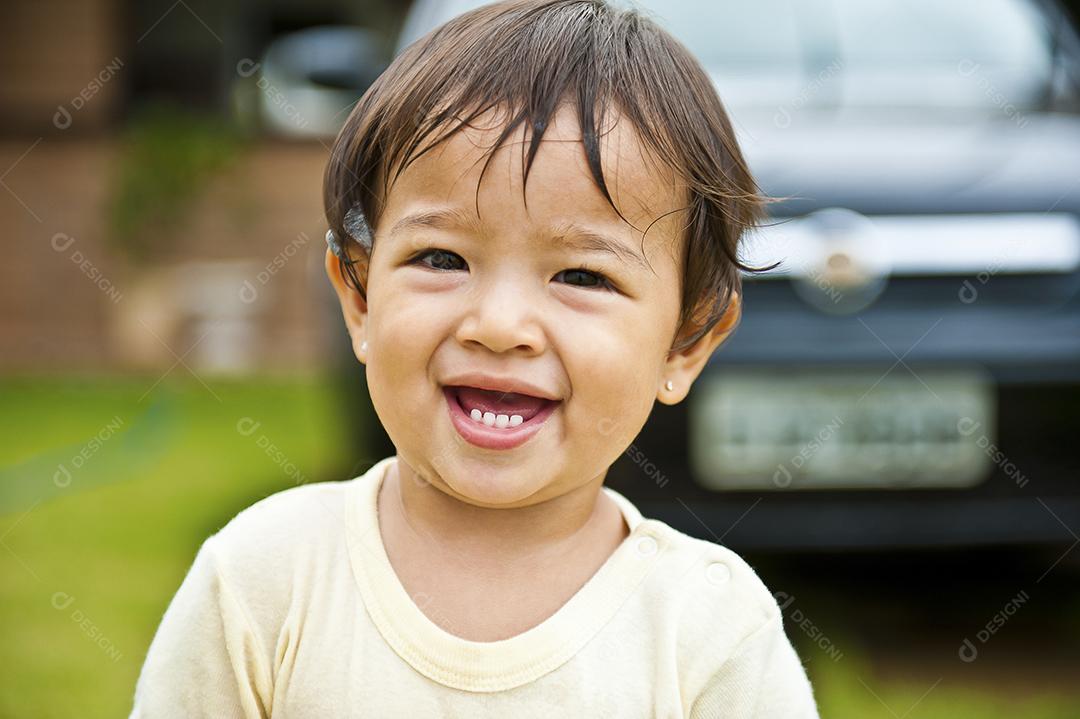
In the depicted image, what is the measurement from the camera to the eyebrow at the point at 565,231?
1441mm

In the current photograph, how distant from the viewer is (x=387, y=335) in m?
1.49

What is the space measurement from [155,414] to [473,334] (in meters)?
6.23

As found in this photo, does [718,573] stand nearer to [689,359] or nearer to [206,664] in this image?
[689,359]

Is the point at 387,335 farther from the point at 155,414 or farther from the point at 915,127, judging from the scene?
the point at 155,414

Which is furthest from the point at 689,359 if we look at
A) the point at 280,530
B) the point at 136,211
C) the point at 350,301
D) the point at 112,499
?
the point at 136,211

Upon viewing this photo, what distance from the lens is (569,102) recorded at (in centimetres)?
146

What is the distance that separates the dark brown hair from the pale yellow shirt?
35cm

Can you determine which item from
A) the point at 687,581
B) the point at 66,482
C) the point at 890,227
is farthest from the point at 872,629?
the point at 66,482

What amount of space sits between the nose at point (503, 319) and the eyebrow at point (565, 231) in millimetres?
68

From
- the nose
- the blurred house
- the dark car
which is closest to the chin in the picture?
the nose

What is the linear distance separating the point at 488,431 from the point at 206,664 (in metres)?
0.44

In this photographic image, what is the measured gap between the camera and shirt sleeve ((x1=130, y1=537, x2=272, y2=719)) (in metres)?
1.52

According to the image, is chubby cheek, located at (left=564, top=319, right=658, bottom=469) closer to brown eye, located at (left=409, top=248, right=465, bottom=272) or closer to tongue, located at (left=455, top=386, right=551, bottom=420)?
tongue, located at (left=455, top=386, right=551, bottom=420)

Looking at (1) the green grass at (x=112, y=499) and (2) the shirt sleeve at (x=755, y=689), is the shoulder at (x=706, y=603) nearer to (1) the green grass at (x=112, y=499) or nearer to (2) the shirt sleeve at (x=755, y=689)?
(2) the shirt sleeve at (x=755, y=689)
